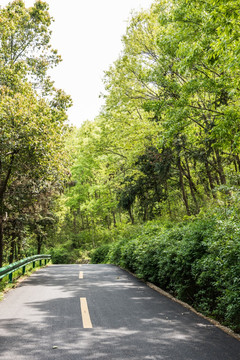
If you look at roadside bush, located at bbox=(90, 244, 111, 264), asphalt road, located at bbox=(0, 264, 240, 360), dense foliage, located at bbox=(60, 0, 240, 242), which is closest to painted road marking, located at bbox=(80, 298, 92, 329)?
asphalt road, located at bbox=(0, 264, 240, 360)

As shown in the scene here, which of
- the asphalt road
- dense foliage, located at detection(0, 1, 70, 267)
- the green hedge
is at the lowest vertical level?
the asphalt road

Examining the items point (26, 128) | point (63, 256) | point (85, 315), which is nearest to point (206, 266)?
point (85, 315)

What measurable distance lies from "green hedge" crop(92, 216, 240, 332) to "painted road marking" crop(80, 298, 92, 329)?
7.57 ft

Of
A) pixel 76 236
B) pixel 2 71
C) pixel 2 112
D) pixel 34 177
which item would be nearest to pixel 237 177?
pixel 34 177

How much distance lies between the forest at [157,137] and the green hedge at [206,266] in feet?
0.09

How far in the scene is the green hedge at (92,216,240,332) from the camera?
5.29 metres

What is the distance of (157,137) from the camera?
723 inches

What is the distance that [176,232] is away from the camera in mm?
9336

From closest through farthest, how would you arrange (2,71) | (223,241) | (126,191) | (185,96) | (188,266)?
(223,241) → (188,266) → (185,96) → (2,71) → (126,191)

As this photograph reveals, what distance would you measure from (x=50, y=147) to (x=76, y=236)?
107 ft

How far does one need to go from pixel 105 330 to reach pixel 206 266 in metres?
2.40

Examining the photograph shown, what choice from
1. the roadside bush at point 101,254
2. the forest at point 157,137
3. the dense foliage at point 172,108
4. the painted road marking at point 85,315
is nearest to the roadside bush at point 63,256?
the roadside bush at point 101,254

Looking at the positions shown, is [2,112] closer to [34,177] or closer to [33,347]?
[34,177]

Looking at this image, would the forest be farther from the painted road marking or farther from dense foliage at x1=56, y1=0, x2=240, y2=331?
the painted road marking
